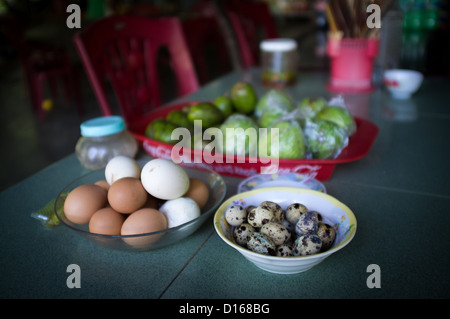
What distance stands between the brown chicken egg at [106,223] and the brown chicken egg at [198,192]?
0.14 m

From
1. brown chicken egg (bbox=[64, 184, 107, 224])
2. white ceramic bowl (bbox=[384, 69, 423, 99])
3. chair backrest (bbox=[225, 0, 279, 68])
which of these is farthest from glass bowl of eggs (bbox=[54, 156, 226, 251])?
chair backrest (bbox=[225, 0, 279, 68])

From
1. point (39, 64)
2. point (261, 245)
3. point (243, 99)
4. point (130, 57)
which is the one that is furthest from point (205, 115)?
point (39, 64)

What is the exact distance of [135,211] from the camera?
0.62 meters

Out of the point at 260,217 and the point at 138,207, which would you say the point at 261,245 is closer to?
the point at 260,217

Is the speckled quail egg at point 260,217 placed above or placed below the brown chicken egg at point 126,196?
below

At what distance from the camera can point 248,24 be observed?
2215 millimetres

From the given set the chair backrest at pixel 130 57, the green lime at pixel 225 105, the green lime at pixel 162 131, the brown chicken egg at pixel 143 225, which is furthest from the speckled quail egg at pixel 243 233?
the chair backrest at pixel 130 57

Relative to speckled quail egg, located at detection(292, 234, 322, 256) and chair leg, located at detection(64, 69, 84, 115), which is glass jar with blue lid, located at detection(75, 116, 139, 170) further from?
chair leg, located at detection(64, 69, 84, 115)

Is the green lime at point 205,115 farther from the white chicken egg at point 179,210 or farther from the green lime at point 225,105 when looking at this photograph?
the white chicken egg at point 179,210

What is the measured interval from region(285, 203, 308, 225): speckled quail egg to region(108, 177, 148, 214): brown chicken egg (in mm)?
252

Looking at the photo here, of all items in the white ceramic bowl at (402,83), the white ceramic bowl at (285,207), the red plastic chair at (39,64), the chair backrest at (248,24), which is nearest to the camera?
the white ceramic bowl at (285,207)

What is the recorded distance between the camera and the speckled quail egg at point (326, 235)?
0.55 m

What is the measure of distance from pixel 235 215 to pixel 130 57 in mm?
1092
